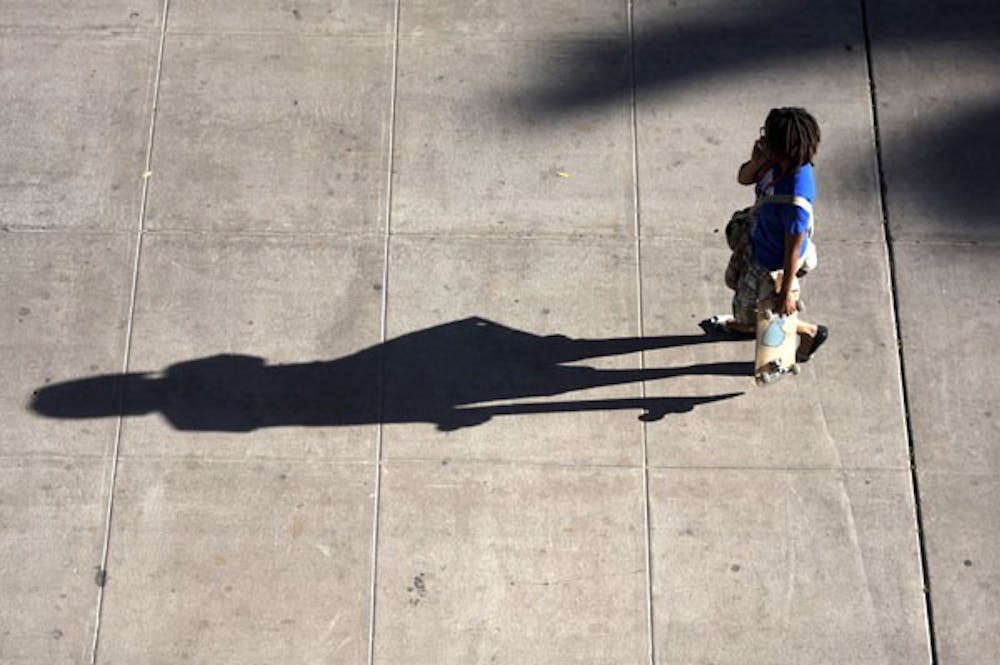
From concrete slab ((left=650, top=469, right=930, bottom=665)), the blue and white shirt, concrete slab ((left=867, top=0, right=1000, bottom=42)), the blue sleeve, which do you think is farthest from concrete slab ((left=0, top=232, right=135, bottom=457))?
concrete slab ((left=867, top=0, right=1000, bottom=42))

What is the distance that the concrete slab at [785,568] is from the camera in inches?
229

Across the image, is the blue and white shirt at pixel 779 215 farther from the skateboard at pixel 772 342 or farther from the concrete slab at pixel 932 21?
the concrete slab at pixel 932 21

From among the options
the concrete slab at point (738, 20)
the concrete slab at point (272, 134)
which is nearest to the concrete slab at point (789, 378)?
the concrete slab at point (738, 20)

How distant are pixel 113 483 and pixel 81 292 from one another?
1.04 m

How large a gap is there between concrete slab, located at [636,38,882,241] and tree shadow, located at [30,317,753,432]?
0.82m

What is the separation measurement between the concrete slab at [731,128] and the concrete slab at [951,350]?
364mm

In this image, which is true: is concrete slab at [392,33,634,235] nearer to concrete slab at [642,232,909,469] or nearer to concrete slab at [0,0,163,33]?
concrete slab at [642,232,909,469]

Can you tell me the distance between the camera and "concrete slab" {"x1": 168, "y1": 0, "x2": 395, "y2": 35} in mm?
7145

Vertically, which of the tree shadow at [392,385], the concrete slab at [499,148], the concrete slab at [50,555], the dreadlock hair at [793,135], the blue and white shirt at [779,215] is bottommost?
the concrete slab at [50,555]

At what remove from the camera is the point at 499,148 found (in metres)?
6.86

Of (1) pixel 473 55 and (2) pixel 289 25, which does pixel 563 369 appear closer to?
(1) pixel 473 55

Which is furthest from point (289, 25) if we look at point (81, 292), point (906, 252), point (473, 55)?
point (906, 252)

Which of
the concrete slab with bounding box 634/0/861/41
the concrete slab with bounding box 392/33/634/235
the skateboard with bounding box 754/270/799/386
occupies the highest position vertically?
the concrete slab with bounding box 634/0/861/41

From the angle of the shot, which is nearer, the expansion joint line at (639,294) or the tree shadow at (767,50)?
the expansion joint line at (639,294)
